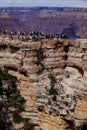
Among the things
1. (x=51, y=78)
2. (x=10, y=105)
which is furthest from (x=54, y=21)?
(x=10, y=105)

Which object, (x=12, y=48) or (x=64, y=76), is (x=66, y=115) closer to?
(x=64, y=76)

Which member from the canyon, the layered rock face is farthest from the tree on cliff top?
the canyon

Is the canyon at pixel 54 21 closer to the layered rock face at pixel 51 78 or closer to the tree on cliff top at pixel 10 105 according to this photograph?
the layered rock face at pixel 51 78

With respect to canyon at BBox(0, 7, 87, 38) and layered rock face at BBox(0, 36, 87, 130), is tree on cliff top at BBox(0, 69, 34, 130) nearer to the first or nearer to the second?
layered rock face at BBox(0, 36, 87, 130)

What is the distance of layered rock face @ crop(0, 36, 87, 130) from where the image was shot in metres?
27.0

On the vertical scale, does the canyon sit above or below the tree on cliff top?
below

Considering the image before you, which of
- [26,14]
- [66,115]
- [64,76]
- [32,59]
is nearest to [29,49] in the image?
[32,59]

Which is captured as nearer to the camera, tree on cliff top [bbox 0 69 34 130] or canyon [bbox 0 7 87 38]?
tree on cliff top [bbox 0 69 34 130]

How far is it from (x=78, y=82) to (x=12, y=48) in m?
5.21

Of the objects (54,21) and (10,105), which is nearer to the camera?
(10,105)

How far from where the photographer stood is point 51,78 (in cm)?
2900

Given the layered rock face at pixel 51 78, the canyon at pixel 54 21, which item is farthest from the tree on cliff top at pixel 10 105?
the canyon at pixel 54 21

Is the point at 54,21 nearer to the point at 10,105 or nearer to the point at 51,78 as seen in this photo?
the point at 51,78

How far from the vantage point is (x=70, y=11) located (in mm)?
125938
